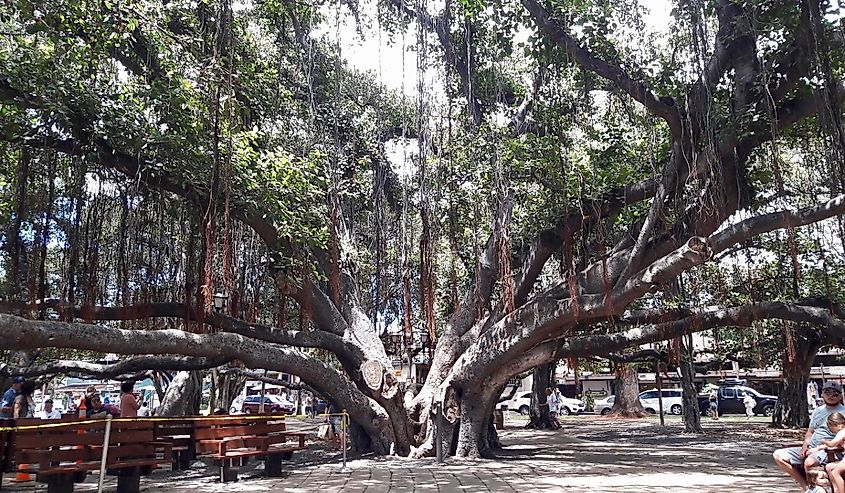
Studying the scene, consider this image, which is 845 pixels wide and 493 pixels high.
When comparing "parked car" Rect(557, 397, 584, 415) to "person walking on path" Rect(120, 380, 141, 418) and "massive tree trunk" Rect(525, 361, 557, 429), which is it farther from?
"person walking on path" Rect(120, 380, 141, 418)

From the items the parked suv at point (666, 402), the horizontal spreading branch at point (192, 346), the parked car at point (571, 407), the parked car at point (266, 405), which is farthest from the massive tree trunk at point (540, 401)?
the parked car at point (571, 407)

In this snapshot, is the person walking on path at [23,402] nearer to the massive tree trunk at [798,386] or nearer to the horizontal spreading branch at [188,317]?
the horizontal spreading branch at [188,317]

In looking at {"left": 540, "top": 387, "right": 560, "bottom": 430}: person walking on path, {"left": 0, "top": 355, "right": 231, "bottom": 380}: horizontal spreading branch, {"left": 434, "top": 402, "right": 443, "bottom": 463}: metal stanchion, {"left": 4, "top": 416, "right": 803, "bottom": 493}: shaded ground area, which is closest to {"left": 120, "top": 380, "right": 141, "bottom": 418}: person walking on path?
{"left": 4, "top": 416, "right": 803, "bottom": 493}: shaded ground area

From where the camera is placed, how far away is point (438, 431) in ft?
30.1

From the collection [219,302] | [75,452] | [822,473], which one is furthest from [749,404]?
[75,452]

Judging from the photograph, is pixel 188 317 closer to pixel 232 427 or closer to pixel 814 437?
pixel 232 427

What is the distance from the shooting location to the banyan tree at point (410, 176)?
717cm

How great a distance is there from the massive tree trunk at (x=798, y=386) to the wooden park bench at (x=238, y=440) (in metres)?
11.7

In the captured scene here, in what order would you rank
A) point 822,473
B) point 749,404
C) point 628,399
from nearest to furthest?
1. point 822,473
2. point 749,404
3. point 628,399

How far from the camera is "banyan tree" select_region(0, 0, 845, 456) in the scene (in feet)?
23.5

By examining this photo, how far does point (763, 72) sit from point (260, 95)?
6.28 metres

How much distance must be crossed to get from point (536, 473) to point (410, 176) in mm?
4564

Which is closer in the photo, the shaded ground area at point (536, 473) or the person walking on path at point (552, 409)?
the shaded ground area at point (536, 473)

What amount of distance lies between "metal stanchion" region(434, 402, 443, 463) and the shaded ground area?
182mm
